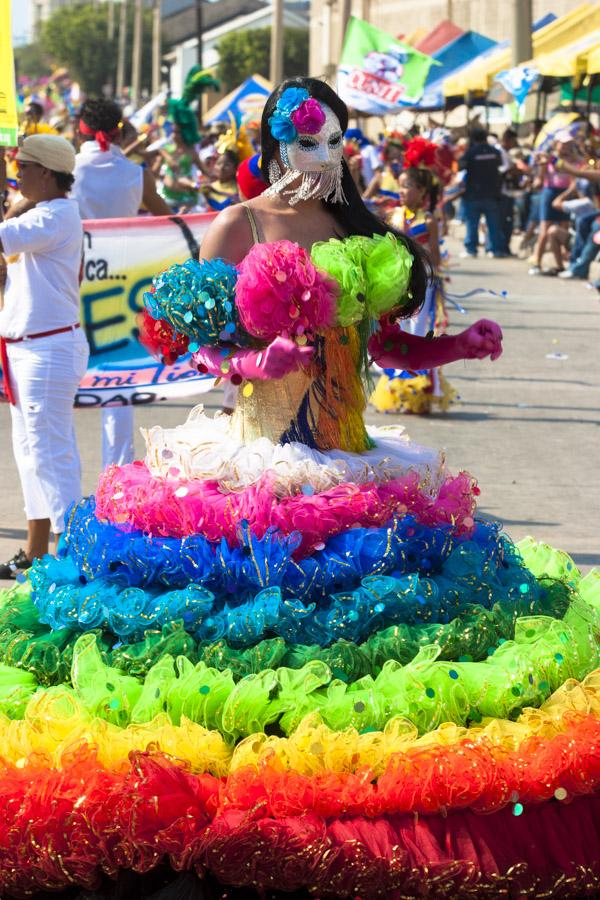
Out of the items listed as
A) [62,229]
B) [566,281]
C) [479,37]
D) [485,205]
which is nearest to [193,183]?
[566,281]

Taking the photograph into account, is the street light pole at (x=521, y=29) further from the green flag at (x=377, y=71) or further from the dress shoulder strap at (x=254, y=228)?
the dress shoulder strap at (x=254, y=228)

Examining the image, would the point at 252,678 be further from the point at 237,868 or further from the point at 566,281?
the point at 566,281

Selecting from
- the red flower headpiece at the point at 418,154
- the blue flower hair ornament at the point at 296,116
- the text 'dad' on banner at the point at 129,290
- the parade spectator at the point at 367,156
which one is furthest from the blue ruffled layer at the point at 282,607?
the parade spectator at the point at 367,156

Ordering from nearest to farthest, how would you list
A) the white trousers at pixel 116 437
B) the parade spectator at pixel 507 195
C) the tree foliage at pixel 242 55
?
the white trousers at pixel 116 437 → the parade spectator at pixel 507 195 → the tree foliage at pixel 242 55

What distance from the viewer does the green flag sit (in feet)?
86.8

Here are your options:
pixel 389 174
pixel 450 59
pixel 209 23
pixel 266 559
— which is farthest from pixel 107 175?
pixel 209 23

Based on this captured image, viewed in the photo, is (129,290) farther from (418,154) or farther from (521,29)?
(521,29)

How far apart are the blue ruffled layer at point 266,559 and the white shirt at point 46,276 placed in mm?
2621

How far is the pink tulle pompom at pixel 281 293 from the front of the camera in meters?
3.83

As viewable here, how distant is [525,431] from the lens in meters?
10.9

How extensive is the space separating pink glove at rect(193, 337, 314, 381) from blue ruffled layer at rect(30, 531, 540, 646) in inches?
18.7

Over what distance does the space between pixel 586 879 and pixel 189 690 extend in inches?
40.8

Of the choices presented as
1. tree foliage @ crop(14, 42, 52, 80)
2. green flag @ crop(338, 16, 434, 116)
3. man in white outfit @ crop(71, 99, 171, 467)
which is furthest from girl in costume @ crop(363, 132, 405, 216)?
tree foliage @ crop(14, 42, 52, 80)

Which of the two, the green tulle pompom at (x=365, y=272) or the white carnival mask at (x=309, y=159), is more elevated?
the white carnival mask at (x=309, y=159)
